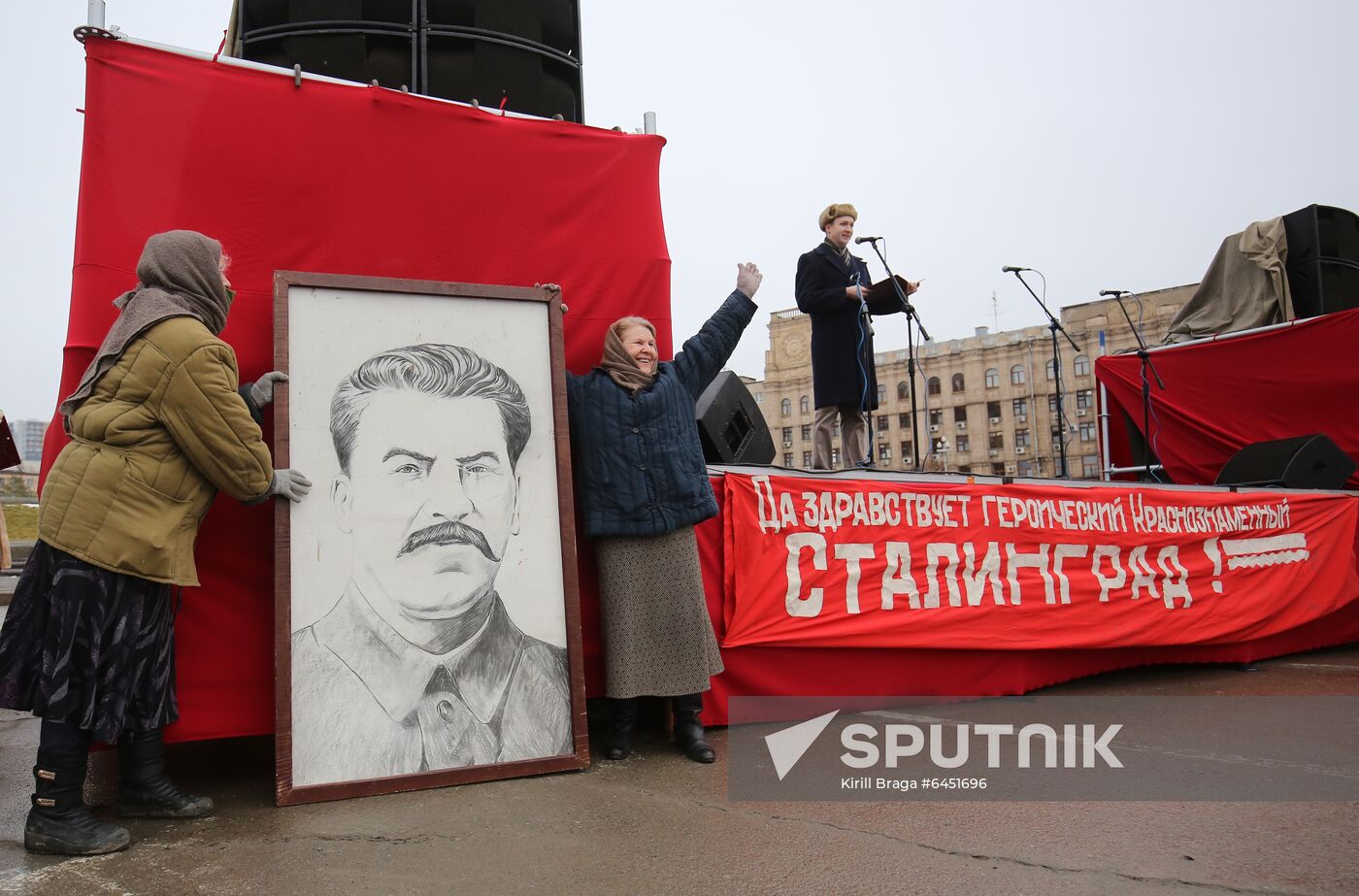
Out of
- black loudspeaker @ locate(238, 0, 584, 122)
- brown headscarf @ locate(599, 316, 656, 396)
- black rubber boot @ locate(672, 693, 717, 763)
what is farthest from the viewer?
black loudspeaker @ locate(238, 0, 584, 122)

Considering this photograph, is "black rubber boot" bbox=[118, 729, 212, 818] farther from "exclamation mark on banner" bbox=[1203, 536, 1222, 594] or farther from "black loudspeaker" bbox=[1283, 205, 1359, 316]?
"black loudspeaker" bbox=[1283, 205, 1359, 316]

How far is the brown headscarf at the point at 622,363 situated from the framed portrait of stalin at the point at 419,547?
251mm

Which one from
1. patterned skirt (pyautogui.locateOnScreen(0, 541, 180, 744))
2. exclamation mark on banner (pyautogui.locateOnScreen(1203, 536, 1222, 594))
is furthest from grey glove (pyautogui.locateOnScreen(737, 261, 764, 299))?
exclamation mark on banner (pyautogui.locateOnScreen(1203, 536, 1222, 594))

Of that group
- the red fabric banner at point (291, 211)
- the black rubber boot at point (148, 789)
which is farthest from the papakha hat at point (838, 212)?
the black rubber boot at point (148, 789)

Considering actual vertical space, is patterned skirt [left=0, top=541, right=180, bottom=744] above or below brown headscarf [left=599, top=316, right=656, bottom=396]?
below

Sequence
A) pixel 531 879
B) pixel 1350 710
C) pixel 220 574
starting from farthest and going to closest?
1. pixel 1350 710
2. pixel 220 574
3. pixel 531 879

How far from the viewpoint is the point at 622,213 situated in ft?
14.4

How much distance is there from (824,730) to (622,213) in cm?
244

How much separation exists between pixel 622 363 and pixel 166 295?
168 cm

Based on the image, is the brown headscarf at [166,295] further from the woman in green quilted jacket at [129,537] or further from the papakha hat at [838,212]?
the papakha hat at [838,212]

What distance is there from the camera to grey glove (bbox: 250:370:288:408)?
3.39 metres

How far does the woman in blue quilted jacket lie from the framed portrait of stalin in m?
0.18

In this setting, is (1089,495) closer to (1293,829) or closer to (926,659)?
(926,659)

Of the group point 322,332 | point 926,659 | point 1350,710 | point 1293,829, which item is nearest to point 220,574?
point 322,332
